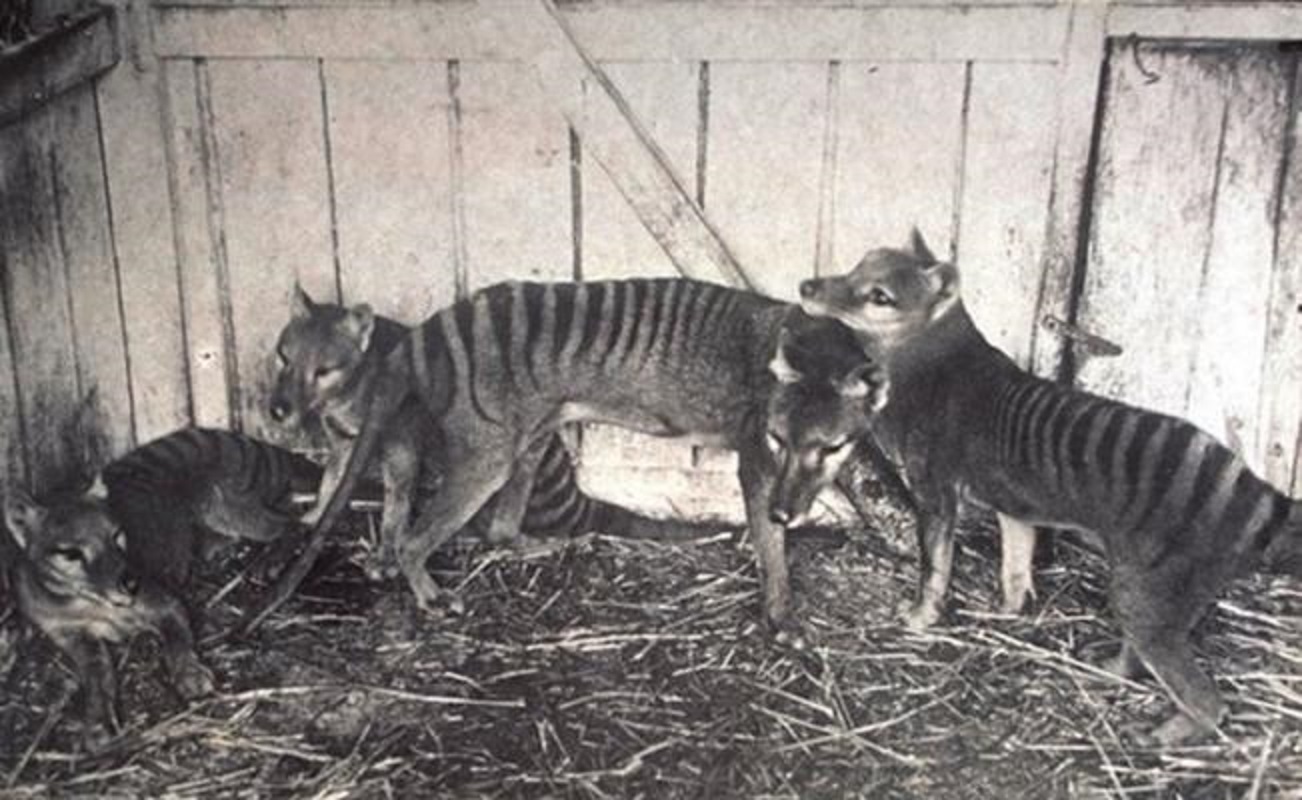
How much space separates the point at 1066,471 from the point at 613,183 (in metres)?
1.91

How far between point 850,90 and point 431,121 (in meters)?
1.50

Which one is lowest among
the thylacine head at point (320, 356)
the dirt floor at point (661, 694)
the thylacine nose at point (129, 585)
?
the dirt floor at point (661, 694)

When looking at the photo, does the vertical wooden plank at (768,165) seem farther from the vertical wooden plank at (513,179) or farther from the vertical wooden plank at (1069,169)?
the vertical wooden plank at (1069,169)

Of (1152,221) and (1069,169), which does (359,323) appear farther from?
(1152,221)

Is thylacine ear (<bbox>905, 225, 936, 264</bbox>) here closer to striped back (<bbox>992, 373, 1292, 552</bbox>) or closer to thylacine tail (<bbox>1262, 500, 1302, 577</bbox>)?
striped back (<bbox>992, 373, 1292, 552</bbox>)

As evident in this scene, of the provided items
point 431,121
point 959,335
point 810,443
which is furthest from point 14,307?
point 959,335

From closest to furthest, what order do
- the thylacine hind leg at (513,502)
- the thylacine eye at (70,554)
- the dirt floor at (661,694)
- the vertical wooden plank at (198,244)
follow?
the dirt floor at (661,694), the thylacine eye at (70,554), the vertical wooden plank at (198,244), the thylacine hind leg at (513,502)

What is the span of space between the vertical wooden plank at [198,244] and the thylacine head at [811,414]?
7.27 feet

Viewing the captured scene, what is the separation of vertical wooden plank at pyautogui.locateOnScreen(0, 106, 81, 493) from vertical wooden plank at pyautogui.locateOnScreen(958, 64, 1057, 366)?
323cm

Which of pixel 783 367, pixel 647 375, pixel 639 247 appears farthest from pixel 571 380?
pixel 783 367

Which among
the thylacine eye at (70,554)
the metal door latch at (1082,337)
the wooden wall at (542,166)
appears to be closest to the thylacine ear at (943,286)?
the wooden wall at (542,166)

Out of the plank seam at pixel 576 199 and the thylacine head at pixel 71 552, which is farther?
the plank seam at pixel 576 199

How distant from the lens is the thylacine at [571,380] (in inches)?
216

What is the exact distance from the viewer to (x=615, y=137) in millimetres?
5570
